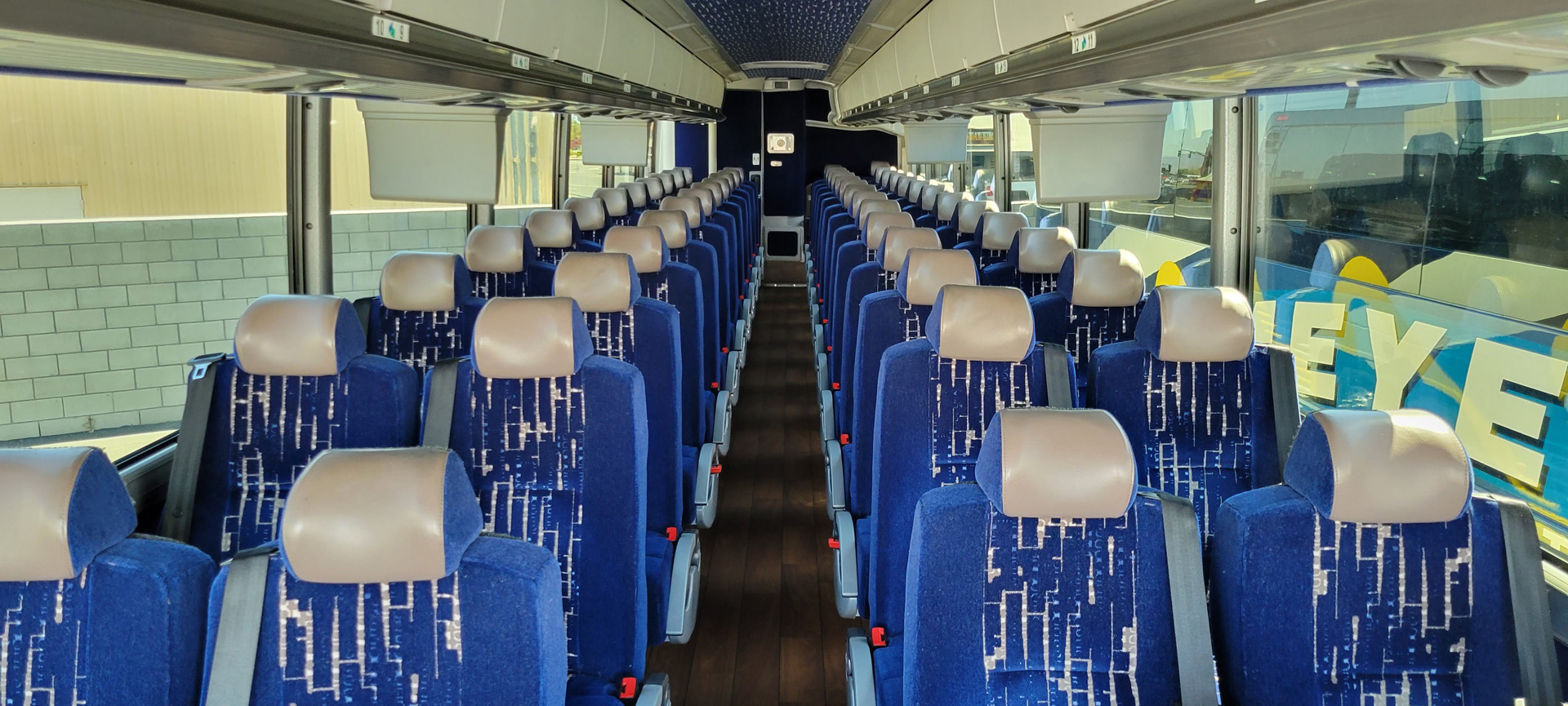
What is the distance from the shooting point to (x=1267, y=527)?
198 centimetres

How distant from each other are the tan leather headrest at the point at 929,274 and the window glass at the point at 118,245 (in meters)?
2.73

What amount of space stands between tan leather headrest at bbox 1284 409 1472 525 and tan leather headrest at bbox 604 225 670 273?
12.9 ft

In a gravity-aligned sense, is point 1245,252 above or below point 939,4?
below

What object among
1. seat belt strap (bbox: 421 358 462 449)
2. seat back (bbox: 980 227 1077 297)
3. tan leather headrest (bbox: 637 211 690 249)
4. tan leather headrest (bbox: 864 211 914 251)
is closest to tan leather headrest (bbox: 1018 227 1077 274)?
seat back (bbox: 980 227 1077 297)

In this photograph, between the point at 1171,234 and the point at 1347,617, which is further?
the point at 1171,234

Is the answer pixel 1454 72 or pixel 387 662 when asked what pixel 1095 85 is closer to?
pixel 1454 72

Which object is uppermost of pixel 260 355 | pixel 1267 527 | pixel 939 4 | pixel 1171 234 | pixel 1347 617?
pixel 939 4

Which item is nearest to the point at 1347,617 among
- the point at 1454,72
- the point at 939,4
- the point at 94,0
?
the point at 1454,72

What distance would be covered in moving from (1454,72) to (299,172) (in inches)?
175

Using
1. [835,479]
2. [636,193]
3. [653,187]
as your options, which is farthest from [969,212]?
[653,187]

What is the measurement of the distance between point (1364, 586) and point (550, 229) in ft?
18.1

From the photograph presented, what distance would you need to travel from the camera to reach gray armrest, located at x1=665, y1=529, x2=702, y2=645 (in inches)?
123

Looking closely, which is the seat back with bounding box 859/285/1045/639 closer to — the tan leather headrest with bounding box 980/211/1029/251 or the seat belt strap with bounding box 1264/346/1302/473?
the seat belt strap with bounding box 1264/346/1302/473

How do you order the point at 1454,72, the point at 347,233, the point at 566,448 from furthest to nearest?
the point at 347,233
the point at 566,448
the point at 1454,72
